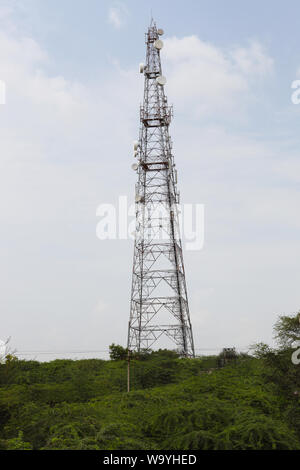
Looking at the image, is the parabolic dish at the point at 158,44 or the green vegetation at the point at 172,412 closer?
the green vegetation at the point at 172,412

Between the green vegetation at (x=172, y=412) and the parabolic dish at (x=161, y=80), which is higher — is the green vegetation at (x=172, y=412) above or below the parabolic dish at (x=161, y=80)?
below

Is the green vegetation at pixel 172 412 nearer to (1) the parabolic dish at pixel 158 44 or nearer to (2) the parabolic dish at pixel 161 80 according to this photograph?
(2) the parabolic dish at pixel 161 80

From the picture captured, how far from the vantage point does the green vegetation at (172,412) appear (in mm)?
14484

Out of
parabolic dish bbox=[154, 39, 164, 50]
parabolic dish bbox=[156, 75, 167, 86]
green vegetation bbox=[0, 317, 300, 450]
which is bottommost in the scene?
green vegetation bbox=[0, 317, 300, 450]

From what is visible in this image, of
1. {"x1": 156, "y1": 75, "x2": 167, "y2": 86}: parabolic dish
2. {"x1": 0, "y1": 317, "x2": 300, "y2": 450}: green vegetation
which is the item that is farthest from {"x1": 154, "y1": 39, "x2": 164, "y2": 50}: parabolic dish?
{"x1": 0, "y1": 317, "x2": 300, "y2": 450}: green vegetation

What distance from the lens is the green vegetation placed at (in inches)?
570

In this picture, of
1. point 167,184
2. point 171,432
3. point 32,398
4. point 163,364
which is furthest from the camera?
point 167,184

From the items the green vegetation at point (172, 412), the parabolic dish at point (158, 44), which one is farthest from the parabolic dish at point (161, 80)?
the green vegetation at point (172, 412)

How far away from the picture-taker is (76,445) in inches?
531

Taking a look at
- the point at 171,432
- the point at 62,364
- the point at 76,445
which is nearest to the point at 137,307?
the point at 62,364

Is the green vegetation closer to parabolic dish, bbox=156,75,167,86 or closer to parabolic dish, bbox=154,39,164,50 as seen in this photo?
parabolic dish, bbox=156,75,167,86

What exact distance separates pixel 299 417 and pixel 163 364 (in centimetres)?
1784

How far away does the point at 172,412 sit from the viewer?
16.8 metres
